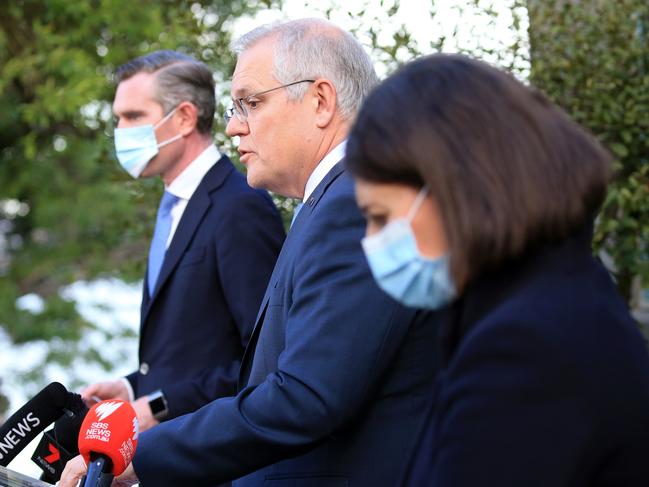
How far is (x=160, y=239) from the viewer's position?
147 inches

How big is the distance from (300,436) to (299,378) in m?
0.13

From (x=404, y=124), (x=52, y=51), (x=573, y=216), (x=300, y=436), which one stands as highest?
(x=404, y=124)

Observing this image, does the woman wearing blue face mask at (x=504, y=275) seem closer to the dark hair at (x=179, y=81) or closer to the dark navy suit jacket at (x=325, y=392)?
the dark navy suit jacket at (x=325, y=392)

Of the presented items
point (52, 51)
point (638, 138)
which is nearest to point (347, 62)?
point (638, 138)

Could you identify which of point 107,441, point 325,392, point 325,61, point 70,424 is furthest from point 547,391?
point 70,424

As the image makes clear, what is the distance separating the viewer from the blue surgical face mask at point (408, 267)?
159 cm

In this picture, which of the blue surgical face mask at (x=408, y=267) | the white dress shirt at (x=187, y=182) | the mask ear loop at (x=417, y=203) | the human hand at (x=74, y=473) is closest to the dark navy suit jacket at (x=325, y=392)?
the human hand at (x=74, y=473)

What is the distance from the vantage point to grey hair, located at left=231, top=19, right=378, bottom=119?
8.57ft

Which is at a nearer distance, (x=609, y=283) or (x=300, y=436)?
(x=609, y=283)

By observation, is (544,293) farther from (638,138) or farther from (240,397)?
(638,138)

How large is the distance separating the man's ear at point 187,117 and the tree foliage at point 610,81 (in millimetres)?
1578

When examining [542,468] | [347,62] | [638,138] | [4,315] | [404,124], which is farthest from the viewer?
[4,315]

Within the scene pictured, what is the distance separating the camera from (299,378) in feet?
7.10

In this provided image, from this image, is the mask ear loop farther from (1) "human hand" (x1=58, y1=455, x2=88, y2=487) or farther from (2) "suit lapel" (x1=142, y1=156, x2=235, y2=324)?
(2) "suit lapel" (x1=142, y1=156, x2=235, y2=324)
